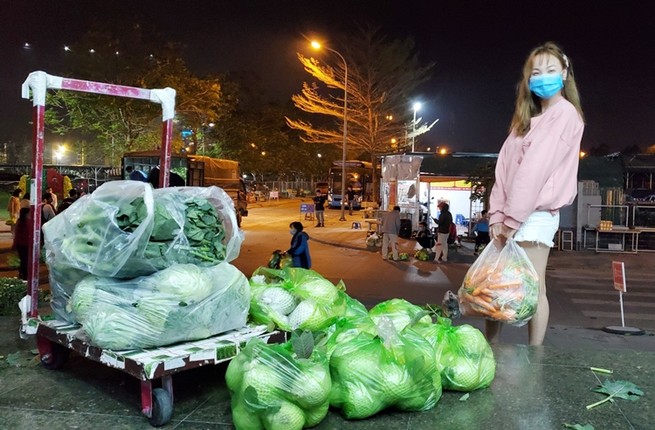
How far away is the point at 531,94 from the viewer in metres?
4.25

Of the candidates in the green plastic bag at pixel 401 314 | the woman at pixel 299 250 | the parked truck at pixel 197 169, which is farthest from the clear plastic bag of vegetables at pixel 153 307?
the parked truck at pixel 197 169

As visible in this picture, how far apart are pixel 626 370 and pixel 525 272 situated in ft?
3.20

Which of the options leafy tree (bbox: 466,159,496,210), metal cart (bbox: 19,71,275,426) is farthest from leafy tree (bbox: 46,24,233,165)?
metal cart (bbox: 19,71,275,426)

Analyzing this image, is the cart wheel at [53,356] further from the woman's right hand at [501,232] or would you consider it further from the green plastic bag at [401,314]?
the woman's right hand at [501,232]

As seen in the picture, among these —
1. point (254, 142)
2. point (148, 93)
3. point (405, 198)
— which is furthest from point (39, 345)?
point (254, 142)

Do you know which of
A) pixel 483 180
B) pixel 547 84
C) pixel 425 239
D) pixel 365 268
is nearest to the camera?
pixel 547 84

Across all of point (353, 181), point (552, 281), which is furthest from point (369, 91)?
point (552, 281)

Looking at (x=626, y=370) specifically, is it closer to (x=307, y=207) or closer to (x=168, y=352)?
(x=168, y=352)

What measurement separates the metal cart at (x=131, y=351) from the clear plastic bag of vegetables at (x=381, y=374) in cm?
73

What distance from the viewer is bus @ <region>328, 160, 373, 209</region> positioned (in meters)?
41.1

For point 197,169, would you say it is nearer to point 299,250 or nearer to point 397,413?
point 299,250

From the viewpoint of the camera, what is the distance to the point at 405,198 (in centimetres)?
1994

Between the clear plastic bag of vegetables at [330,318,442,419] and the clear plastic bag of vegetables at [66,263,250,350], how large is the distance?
834mm

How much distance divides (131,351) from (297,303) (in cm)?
123
